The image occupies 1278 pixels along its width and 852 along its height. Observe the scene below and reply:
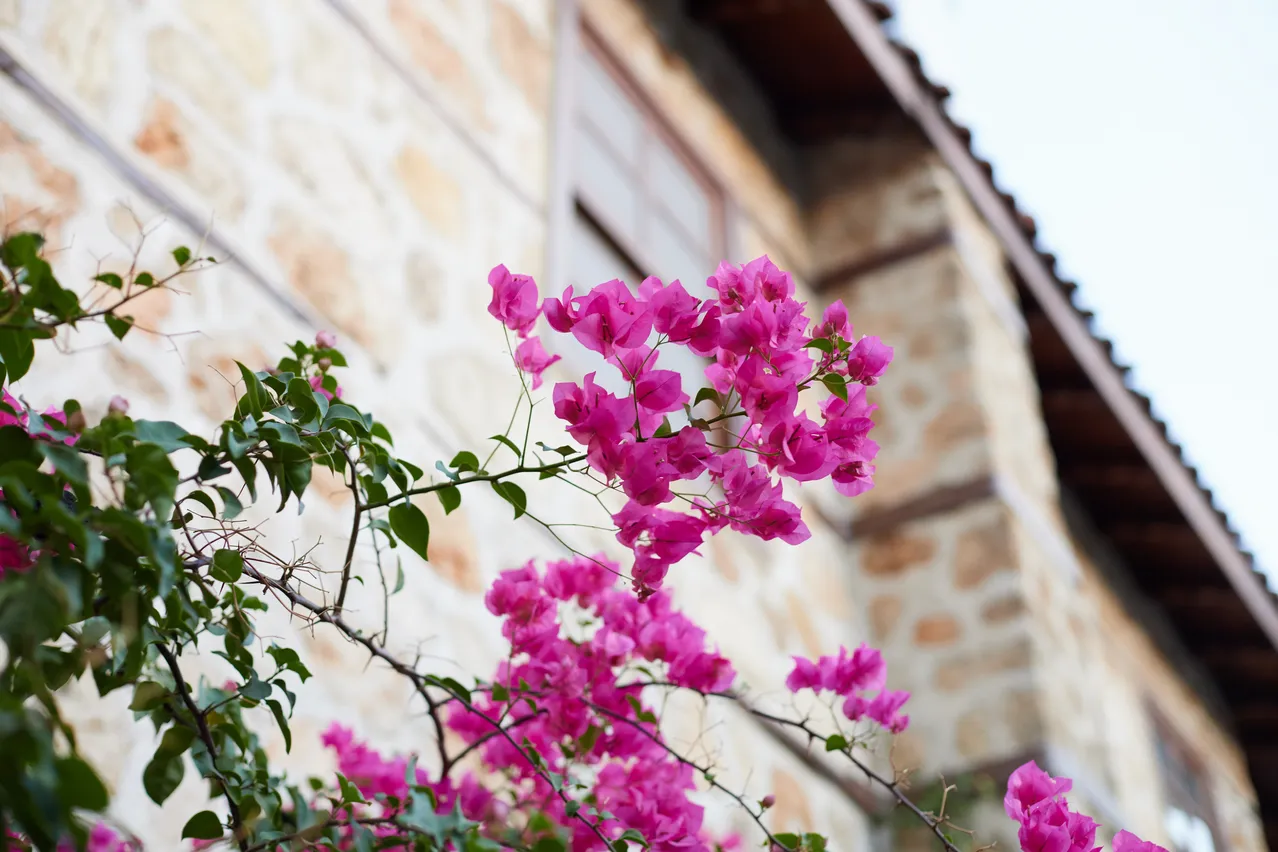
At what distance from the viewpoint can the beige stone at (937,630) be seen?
3.77 m

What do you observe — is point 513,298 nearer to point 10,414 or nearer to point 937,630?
point 10,414

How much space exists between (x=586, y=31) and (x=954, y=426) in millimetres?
1567

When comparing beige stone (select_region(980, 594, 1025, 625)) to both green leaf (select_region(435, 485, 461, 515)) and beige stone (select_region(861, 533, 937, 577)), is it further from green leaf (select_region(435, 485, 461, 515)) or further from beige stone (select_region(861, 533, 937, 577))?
green leaf (select_region(435, 485, 461, 515))

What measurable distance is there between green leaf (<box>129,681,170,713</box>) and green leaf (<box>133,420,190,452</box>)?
20 cm

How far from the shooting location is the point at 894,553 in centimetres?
402

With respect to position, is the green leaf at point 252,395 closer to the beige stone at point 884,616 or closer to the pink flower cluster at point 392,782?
the pink flower cluster at point 392,782

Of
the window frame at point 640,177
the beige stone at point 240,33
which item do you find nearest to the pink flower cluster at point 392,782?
the beige stone at point 240,33

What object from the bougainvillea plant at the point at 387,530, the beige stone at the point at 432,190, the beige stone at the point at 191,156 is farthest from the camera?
the beige stone at the point at 432,190

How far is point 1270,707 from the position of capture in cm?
626

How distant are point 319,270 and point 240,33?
468mm

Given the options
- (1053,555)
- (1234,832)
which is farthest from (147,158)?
(1234,832)

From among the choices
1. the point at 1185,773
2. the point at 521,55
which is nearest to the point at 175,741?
the point at 521,55

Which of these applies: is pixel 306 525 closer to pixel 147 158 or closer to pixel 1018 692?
pixel 147 158

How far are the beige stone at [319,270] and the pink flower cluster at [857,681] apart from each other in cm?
134
